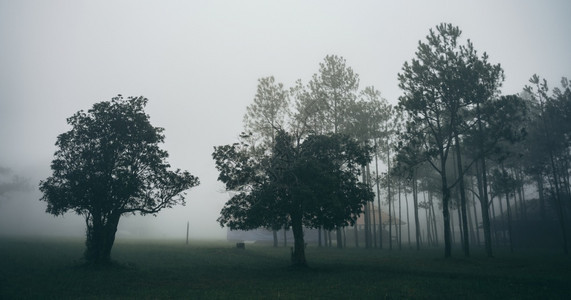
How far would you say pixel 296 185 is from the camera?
23125 millimetres

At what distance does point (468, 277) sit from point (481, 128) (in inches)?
765

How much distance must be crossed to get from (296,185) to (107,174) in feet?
49.5

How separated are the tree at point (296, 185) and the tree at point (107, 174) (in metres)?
5.13

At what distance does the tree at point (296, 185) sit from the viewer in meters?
22.6

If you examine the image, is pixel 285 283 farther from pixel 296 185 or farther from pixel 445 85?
pixel 445 85

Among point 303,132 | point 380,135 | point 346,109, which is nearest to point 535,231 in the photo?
point 380,135

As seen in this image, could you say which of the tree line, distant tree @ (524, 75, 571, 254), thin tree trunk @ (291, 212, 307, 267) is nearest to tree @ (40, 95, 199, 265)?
the tree line

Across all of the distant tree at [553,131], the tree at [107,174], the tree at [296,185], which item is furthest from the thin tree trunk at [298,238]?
the distant tree at [553,131]

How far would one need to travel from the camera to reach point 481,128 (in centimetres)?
3325

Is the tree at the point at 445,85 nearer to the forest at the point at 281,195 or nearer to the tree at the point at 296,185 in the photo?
the forest at the point at 281,195

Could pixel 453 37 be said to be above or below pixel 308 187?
above

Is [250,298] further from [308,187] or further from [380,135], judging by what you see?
[380,135]

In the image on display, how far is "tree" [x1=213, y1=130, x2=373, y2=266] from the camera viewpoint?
22578 mm

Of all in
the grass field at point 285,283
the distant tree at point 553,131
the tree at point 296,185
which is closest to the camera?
the grass field at point 285,283
